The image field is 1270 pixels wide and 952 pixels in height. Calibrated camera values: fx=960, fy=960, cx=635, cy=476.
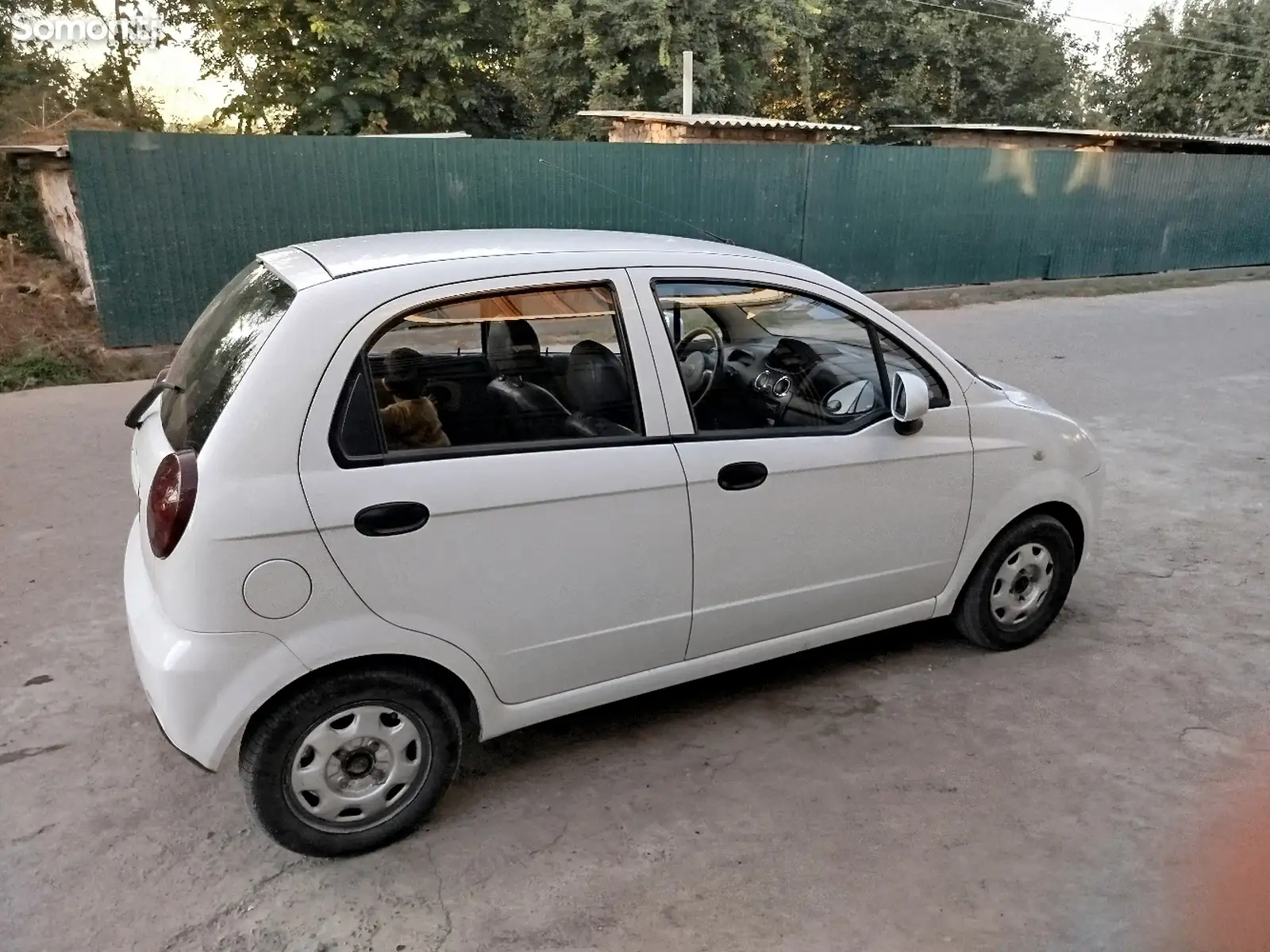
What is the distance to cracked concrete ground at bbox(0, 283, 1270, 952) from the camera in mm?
2572

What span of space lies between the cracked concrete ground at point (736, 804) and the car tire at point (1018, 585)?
124 millimetres

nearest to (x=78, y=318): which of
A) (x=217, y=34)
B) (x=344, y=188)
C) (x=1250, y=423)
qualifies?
(x=344, y=188)

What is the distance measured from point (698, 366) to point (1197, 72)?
3564cm

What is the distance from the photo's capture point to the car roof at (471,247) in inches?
111

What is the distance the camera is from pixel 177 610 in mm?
2482

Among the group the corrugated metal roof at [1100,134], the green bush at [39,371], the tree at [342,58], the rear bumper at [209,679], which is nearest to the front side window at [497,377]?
the rear bumper at [209,679]

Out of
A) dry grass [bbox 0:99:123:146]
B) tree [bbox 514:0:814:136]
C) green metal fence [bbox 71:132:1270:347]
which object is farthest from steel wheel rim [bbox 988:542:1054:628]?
tree [bbox 514:0:814:136]

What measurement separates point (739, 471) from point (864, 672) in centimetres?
128

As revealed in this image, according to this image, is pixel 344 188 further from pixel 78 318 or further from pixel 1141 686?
pixel 1141 686

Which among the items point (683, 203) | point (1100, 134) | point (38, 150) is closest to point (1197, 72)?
point (1100, 134)

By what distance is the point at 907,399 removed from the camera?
3256 millimetres

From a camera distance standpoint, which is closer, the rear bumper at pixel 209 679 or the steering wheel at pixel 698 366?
the rear bumper at pixel 209 679

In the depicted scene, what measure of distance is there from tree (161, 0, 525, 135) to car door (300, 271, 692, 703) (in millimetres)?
18882

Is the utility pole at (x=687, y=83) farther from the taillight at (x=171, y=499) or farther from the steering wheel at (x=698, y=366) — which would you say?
the taillight at (x=171, y=499)
